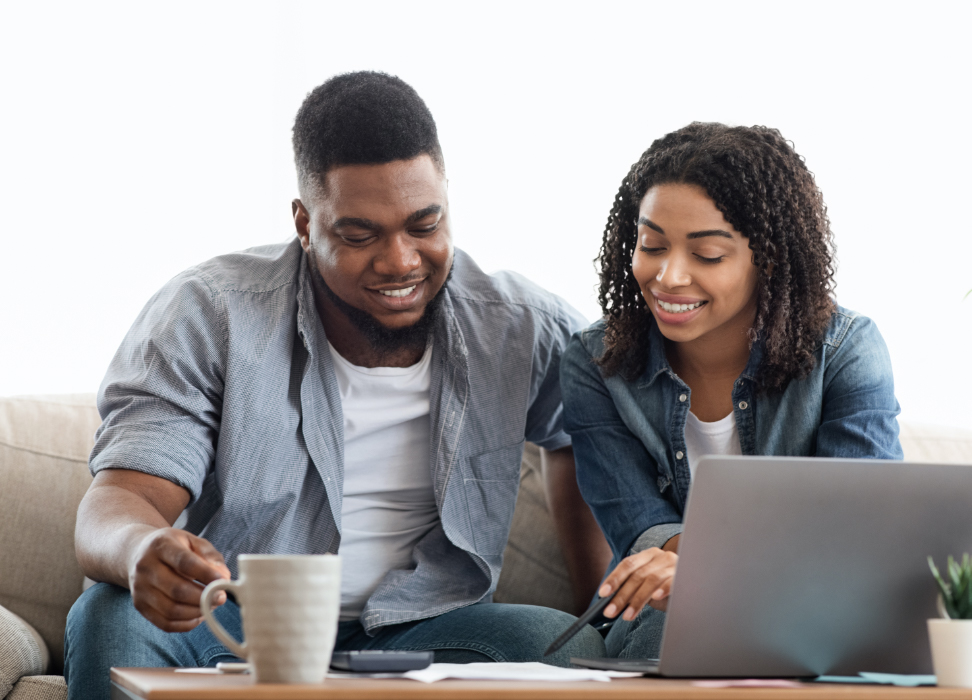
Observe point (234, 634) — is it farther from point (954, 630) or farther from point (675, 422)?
point (954, 630)

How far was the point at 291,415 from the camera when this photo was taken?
1.50m

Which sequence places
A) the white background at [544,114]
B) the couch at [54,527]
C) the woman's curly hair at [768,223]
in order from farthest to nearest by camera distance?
the white background at [544,114]
the couch at [54,527]
the woman's curly hair at [768,223]

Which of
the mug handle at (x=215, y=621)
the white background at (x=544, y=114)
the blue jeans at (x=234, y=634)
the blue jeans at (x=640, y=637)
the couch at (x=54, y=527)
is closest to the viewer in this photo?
the mug handle at (x=215, y=621)

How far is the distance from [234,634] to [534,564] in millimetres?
672

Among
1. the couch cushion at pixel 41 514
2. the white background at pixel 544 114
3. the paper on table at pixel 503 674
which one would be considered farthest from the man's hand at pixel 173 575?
the white background at pixel 544 114

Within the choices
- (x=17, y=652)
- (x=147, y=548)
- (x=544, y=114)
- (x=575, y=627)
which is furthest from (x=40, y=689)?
(x=544, y=114)

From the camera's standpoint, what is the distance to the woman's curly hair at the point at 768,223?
140 centimetres

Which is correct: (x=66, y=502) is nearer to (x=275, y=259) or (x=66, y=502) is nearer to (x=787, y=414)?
(x=275, y=259)

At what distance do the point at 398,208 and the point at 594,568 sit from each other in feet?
2.52

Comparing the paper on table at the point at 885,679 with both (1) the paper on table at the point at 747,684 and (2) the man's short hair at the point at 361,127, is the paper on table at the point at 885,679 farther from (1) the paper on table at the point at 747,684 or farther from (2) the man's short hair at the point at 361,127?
(2) the man's short hair at the point at 361,127

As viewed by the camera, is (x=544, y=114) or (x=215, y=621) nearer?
(x=215, y=621)

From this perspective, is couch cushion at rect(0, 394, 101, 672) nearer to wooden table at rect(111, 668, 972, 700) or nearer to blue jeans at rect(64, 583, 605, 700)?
blue jeans at rect(64, 583, 605, 700)

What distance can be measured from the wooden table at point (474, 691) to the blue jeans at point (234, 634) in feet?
1.34

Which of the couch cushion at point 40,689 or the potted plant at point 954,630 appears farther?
the couch cushion at point 40,689
